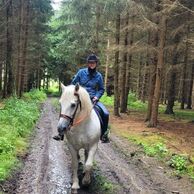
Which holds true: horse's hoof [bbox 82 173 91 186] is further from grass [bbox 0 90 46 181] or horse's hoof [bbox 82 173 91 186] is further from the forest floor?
grass [bbox 0 90 46 181]

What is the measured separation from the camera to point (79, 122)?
7504mm

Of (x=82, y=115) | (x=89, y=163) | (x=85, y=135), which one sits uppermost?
(x=82, y=115)

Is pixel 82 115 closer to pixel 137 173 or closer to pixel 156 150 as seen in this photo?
pixel 137 173

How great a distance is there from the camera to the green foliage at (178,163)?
10.7 meters

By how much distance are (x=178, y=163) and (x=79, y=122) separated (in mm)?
4708

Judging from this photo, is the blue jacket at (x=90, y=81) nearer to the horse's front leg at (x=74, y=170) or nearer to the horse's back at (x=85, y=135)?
the horse's back at (x=85, y=135)

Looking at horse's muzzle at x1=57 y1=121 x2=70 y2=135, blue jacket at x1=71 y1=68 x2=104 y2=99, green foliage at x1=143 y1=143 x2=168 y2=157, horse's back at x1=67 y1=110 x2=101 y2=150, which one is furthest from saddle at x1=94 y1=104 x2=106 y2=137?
green foliage at x1=143 y1=143 x2=168 y2=157

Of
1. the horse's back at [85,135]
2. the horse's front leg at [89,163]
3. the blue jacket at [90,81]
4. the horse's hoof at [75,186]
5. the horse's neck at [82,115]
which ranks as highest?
the blue jacket at [90,81]

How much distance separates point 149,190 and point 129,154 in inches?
165

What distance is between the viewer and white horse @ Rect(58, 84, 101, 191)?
7.11m

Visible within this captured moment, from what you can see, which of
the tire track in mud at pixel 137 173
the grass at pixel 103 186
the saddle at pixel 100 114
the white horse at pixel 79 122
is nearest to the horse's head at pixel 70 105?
the white horse at pixel 79 122

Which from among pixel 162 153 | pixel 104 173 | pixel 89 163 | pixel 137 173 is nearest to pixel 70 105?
pixel 89 163

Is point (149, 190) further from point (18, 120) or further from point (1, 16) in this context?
point (1, 16)

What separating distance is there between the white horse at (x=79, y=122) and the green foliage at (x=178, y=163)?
387cm
